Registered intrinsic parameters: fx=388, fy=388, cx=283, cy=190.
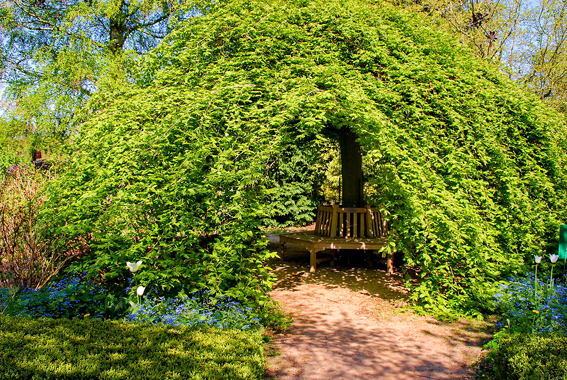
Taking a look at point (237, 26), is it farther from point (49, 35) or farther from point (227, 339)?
point (49, 35)

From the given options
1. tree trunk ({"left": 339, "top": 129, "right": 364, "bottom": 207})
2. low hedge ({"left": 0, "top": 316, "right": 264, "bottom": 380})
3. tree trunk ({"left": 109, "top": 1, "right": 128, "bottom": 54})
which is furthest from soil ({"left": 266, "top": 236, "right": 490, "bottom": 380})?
tree trunk ({"left": 109, "top": 1, "right": 128, "bottom": 54})

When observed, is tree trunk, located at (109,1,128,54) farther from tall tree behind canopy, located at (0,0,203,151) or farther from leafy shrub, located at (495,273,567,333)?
leafy shrub, located at (495,273,567,333)

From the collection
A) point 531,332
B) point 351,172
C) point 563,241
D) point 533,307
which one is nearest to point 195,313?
point 531,332

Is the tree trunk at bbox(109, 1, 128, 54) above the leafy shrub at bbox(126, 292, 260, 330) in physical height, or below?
above

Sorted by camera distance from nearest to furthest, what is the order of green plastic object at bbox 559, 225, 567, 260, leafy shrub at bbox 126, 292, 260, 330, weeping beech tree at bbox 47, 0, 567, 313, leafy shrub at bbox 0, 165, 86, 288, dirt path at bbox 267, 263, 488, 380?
dirt path at bbox 267, 263, 488, 380 → leafy shrub at bbox 126, 292, 260, 330 → green plastic object at bbox 559, 225, 567, 260 → weeping beech tree at bbox 47, 0, 567, 313 → leafy shrub at bbox 0, 165, 86, 288

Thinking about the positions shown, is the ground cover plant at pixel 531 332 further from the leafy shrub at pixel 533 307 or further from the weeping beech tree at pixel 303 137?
the weeping beech tree at pixel 303 137

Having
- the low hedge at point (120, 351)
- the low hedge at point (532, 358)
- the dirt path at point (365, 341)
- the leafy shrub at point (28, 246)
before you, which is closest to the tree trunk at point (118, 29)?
the leafy shrub at point (28, 246)

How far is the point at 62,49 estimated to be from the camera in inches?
436

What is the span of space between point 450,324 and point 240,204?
9.77ft

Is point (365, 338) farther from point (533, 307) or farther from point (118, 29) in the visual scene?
point (118, 29)

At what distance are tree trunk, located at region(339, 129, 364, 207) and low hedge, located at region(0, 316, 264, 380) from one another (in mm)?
5498

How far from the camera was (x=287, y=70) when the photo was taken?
214 inches

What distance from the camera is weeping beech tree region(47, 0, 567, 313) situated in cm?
428

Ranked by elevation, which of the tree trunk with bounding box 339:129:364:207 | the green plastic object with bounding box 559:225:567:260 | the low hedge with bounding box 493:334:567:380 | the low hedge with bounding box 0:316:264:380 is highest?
the tree trunk with bounding box 339:129:364:207
